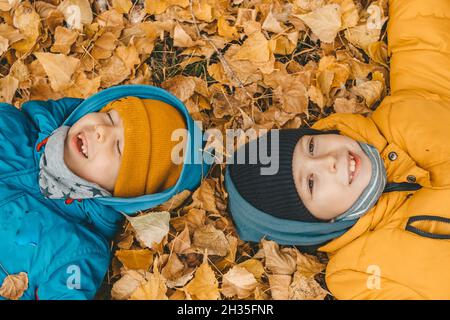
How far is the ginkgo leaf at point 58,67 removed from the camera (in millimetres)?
1768

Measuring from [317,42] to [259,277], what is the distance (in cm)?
84

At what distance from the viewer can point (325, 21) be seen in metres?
1.84

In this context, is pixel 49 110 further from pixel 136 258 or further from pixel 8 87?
pixel 136 258

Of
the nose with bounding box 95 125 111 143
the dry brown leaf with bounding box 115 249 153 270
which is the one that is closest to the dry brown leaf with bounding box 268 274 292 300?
the dry brown leaf with bounding box 115 249 153 270

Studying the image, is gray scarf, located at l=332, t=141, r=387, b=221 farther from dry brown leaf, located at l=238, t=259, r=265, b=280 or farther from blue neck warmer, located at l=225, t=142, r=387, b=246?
dry brown leaf, located at l=238, t=259, r=265, b=280

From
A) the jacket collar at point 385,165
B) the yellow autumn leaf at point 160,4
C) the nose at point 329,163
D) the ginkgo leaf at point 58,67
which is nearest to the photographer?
the nose at point 329,163

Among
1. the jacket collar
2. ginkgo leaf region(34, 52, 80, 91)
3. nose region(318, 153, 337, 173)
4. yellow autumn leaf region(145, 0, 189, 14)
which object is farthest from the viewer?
yellow autumn leaf region(145, 0, 189, 14)

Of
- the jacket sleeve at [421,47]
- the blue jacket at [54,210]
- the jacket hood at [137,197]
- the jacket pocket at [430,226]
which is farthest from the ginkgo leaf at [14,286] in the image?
the jacket sleeve at [421,47]

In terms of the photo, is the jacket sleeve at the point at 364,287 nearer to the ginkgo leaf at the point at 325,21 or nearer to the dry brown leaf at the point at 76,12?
the ginkgo leaf at the point at 325,21

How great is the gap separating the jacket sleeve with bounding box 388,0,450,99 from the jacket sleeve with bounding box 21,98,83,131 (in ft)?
3.51

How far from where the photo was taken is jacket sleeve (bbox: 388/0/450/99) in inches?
71.2

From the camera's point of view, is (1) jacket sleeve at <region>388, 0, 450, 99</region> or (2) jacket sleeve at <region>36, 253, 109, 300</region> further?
(1) jacket sleeve at <region>388, 0, 450, 99</region>

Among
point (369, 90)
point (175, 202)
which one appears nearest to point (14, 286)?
point (175, 202)
